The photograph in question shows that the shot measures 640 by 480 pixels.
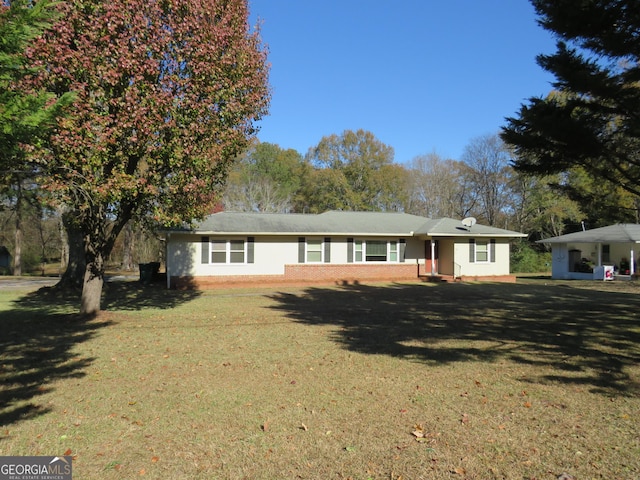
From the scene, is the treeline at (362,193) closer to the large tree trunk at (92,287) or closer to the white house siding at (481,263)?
the white house siding at (481,263)

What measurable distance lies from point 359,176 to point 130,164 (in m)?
36.8

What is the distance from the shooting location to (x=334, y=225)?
78.3ft

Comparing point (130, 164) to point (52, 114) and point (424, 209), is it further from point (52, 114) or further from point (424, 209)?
point (424, 209)

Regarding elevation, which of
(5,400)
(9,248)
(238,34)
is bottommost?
(5,400)

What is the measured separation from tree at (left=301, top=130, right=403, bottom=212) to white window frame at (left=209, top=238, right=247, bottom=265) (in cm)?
2391

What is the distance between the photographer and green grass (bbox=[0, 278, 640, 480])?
3.79 metres

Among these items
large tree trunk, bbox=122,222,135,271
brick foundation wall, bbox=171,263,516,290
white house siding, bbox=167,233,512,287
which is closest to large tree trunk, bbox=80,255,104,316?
brick foundation wall, bbox=171,263,516,290

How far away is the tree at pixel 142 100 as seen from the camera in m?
8.66

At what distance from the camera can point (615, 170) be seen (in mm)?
8805

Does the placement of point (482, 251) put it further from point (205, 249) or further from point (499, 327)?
point (499, 327)

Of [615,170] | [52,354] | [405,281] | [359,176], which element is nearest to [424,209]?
[359,176]

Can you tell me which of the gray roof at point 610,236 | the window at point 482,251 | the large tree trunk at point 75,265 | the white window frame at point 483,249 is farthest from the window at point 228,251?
the gray roof at point 610,236

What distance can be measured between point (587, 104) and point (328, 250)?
51.2ft

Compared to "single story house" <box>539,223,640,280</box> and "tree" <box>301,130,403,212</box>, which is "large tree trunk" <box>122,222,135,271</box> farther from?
"single story house" <box>539,223,640,280</box>
